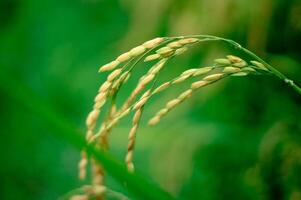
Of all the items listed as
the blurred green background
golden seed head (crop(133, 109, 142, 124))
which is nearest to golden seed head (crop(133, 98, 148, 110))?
golden seed head (crop(133, 109, 142, 124))

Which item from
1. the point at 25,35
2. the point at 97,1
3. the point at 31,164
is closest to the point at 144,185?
the point at 97,1

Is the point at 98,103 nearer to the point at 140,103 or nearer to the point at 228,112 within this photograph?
the point at 140,103

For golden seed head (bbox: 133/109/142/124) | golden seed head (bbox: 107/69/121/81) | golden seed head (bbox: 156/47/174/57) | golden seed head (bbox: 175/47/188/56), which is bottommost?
golden seed head (bbox: 133/109/142/124)

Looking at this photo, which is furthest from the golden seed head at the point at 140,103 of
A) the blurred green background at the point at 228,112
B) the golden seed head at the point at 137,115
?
the blurred green background at the point at 228,112

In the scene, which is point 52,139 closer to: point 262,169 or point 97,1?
point 97,1

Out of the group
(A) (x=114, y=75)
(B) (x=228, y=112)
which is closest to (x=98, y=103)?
(A) (x=114, y=75)

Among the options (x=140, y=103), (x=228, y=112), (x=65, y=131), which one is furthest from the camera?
(x=228, y=112)

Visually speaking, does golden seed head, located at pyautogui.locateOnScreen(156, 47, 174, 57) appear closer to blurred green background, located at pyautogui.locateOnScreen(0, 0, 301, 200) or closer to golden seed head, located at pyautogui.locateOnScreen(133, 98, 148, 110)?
golden seed head, located at pyautogui.locateOnScreen(133, 98, 148, 110)

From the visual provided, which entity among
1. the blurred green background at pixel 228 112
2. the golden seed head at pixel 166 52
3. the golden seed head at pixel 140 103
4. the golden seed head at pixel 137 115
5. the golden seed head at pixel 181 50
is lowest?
the blurred green background at pixel 228 112

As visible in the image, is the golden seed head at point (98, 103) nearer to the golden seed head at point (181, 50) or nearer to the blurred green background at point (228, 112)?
the golden seed head at point (181, 50)
